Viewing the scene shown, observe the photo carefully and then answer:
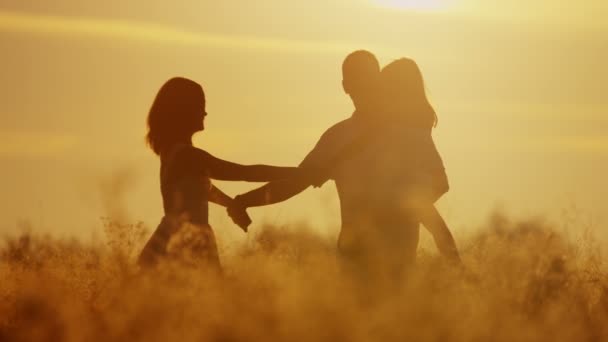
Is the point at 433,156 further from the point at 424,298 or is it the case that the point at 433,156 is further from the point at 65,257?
the point at 65,257

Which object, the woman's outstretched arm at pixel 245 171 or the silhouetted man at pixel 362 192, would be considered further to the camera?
the woman's outstretched arm at pixel 245 171

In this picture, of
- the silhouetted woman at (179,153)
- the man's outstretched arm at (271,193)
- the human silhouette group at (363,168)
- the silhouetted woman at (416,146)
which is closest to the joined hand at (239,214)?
the man's outstretched arm at (271,193)

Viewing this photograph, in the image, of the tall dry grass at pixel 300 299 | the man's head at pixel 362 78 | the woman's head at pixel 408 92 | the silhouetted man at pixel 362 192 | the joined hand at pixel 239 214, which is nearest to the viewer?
the tall dry grass at pixel 300 299

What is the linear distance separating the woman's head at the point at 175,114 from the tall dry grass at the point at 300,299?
81 cm

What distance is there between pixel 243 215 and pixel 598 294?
2.77 meters

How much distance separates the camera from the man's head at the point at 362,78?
9531 millimetres

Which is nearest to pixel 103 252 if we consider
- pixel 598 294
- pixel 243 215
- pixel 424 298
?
pixel 243 215

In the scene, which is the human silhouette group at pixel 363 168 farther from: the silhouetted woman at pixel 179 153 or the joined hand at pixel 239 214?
the joined hand at pixel 239 214

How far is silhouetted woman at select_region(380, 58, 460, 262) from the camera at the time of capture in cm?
934

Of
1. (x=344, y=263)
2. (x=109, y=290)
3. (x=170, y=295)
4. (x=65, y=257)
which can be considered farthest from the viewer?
(x=65, y=257)

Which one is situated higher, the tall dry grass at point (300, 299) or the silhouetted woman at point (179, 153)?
the silhouetted woman at point (179, 153)

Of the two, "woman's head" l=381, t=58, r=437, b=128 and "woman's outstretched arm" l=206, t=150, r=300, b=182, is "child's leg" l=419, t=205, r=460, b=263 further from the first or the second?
"woman's outstretched arm" l=206, t=150, r=300, b=182

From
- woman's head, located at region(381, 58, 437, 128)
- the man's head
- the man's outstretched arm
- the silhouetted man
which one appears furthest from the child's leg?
the man's outstretched arm

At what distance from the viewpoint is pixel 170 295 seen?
743 cm
